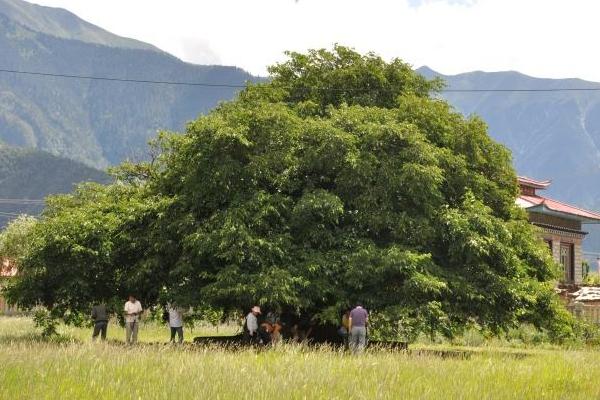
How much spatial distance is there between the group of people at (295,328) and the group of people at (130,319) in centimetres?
357

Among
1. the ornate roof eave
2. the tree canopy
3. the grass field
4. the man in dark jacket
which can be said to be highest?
the ornate roof eave

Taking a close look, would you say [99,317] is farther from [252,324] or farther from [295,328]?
[252,324]

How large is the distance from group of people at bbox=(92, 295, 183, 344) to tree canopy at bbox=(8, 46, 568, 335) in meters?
0.67

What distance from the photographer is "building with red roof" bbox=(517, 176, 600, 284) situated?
175ft

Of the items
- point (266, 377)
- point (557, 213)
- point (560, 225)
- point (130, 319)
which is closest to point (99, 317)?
point (130, 319)

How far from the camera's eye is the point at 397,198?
26.1m

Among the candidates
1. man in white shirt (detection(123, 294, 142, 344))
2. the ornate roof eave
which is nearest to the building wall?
the ornate roof eave

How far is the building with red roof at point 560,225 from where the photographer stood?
175 ft

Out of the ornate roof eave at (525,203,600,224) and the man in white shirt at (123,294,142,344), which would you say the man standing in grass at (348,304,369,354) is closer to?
the man in white shirt at (123,294,142,344)

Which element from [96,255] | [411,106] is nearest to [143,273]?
[96,255]

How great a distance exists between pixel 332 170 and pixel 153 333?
64.1ft

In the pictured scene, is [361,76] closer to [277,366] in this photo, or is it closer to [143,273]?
[143,273]

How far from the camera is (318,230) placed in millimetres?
25594

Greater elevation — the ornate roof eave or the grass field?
the ornate roof eave
